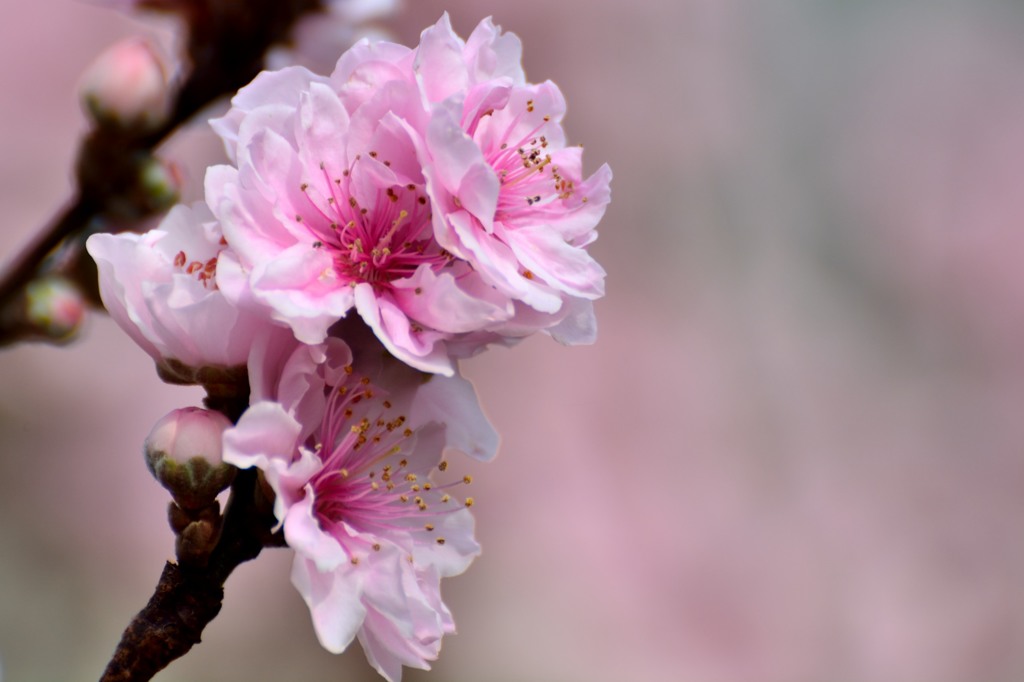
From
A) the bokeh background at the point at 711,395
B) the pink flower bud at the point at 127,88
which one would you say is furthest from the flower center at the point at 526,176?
the bokeh background at the point at 711,395

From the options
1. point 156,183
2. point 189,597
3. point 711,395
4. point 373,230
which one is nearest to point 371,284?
point 373,230

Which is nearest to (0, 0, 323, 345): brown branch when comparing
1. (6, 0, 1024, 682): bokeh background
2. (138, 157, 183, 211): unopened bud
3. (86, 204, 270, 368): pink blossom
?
(138, 157, 183, 211): unopened bud

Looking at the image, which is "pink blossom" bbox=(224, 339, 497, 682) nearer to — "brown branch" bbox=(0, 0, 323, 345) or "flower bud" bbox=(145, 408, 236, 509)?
"flower bud" bbox=(145, 408, 236, 509)

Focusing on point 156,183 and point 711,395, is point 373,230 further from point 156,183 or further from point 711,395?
point 711,395

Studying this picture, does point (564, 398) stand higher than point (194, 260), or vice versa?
point (194, 260)

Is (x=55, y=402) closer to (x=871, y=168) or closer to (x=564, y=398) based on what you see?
(x=564, y=398)

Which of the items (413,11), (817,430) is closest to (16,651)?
(413,11)

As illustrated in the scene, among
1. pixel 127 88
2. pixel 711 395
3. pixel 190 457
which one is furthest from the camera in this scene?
pixel 711 395
